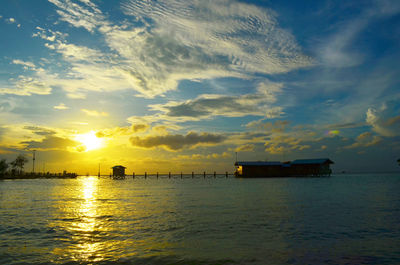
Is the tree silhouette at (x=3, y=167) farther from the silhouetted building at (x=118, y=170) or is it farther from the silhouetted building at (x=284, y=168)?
the silhouetted building at (x=284, y=168)

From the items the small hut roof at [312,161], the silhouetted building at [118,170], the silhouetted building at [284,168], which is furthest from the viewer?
the silhouetted building at [118,170]

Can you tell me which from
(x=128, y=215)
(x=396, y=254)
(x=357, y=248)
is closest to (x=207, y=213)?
(x=128, y=215)

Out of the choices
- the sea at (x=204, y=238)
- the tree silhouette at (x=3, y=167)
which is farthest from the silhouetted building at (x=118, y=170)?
the sea at (x=204, y=238)

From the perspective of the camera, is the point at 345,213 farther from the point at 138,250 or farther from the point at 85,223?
the point at 85,223

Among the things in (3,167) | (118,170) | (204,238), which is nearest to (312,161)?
(118,170)

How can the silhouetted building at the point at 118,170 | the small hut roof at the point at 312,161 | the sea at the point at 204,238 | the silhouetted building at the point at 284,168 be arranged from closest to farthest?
the sea at the point at 204,238
the small hut roof at the point at 312,161
the silhouetted building at the point at 284,168
the silhouetted building at the point at 118,170

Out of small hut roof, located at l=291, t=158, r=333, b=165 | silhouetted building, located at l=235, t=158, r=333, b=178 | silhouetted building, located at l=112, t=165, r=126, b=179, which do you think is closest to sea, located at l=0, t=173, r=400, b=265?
silhouetted building, located at l=235, t=158, r=333, b=178

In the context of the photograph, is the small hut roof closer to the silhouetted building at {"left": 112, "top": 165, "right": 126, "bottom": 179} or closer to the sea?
the silhouetted building at {"left": 112, "top": 165, "right": 126, "bottom": 179}

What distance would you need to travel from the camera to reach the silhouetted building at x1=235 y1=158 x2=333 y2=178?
10409 cm

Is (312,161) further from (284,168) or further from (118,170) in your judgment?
(118,170)

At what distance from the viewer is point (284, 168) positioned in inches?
4286

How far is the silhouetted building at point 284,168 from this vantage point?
341 feet

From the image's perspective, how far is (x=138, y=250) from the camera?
1112 cm

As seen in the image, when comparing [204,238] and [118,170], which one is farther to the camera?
[118,170]
